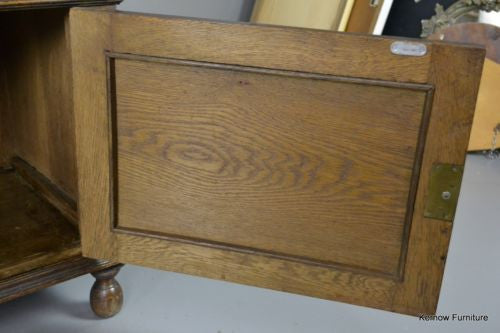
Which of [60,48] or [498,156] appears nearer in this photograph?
[60,48]

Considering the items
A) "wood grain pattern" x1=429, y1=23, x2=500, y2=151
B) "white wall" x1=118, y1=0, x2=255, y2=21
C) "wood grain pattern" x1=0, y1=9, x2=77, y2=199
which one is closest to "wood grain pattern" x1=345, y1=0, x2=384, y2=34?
"wood grain pattern" x1=429, y1=23, x2=500, y2=151

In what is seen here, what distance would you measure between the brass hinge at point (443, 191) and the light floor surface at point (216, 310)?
0.63 meters

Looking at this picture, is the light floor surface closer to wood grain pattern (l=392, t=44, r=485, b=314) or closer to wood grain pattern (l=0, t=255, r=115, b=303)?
wood grain pattern (l=0, t=255, r=115, b=303)

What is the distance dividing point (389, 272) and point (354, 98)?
0.99ft

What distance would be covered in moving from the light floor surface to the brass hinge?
63cm

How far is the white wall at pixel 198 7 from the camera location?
8.38ft

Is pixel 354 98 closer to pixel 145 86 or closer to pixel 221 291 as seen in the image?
pixel 145 86

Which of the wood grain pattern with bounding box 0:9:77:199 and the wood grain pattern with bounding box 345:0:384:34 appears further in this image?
the wood grain pattern with bounding box 345:0:384:34

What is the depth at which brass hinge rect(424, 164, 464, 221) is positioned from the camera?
102cm

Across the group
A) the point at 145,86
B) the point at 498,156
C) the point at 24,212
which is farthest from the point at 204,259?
the point at 498,156

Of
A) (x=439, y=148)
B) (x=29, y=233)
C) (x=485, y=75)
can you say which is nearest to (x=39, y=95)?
(x=29, y=233)

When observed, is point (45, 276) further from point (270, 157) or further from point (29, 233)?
point (270, 157)

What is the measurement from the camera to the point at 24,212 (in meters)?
1.61

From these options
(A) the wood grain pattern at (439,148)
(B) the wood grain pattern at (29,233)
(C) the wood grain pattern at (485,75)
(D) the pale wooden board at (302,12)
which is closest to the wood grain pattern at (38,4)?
(B) the wood grain pattern at (29,233)
